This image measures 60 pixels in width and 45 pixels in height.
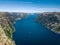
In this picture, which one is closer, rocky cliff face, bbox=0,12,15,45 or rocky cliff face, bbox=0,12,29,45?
rocky cliff face, bbox=0,12,15,45

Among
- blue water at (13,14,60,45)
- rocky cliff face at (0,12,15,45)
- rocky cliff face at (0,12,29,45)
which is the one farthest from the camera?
Answer: blue water at (13,14,60,45)

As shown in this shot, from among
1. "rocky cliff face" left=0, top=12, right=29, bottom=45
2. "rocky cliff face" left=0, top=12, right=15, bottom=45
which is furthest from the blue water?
"rocky cliff face" left=0, top=12, right=15, bottom=45

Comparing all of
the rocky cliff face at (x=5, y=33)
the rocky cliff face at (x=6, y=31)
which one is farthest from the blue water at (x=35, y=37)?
the rocky cliff face at (x=5, y=33)

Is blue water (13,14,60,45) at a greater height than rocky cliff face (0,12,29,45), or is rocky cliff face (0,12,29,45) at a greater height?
rocky cliff face (0,12,29,45)

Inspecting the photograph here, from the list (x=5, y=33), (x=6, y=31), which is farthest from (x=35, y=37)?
(x=5, y=33)

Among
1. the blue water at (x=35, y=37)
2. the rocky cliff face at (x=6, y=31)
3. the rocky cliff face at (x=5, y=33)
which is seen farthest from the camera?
the blue water at (x=35, y=37)

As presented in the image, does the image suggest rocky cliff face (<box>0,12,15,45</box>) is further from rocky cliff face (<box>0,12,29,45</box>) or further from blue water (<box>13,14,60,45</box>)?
blue water (<box>13,14,60,45</box>)

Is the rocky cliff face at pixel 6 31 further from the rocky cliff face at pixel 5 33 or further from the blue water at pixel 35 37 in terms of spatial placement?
the blue water at pixel 35 37

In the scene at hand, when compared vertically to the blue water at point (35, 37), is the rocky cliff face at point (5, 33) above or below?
above

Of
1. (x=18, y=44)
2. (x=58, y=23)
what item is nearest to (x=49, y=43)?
(x=18, y=44)

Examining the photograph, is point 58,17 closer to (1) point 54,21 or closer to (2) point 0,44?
(1) point 54,21

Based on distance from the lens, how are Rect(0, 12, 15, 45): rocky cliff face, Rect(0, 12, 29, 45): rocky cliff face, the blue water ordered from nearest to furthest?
Rect(0, 12, 15, 45): rocky cliff face → Rect(0, 12, 29, 45): rocky cliff face → the blue water
